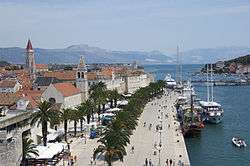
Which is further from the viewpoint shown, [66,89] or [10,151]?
[66,89]

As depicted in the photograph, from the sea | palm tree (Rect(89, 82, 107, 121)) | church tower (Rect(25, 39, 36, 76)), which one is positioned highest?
church tower (Rect(25, 39, 36, 76))

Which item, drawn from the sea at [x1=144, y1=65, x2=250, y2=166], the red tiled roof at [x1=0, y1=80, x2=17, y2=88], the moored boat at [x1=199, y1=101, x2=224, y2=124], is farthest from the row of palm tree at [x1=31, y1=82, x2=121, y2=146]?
the moored boat at [x1=199, y1=101, x2=224, y2=124]

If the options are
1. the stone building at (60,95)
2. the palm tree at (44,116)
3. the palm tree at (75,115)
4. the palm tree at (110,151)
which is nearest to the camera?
the palm tree at (110,151)

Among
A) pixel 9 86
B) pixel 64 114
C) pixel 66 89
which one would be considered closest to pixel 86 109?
pixel 64 114

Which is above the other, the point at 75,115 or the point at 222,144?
the point at 75,115

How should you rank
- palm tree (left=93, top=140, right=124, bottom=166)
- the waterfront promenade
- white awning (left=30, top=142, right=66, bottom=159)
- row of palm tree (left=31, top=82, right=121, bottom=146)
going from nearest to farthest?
1. palm tree (left=93, top=140, right=124, bottom=166)
2. white awning (left=30, top=142, right=66, bottom=159)
3. the waterfront promenade
4. row of palm tree (left=31, top=82, right=121, bottom=146)

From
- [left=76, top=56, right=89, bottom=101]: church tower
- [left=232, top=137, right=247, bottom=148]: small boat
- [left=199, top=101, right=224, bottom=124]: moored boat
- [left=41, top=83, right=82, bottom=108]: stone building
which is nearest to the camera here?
[left=232, top=137, right=247, bottom=148]: small boat

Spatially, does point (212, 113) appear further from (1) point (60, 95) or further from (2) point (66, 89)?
(1) point (60, 95)

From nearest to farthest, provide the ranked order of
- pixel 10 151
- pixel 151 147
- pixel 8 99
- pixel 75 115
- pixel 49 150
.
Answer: pixel 10 151 < pixel 49 150 < pixel 151 147 < pixel 75 115 < pixel 8 99

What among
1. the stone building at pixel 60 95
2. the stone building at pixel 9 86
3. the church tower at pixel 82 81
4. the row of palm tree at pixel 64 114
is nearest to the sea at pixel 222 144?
the row of palm tree at pixel 64 114

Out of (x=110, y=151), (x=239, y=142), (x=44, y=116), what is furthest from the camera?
(x=239, y=142)

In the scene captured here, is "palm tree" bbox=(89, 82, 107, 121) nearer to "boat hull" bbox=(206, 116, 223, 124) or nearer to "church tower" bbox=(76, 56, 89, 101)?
"church tower" bbox=(76, 56, 89, 101)

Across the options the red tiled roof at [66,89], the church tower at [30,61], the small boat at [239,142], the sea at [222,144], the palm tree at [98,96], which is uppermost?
the church tower at [30,61]

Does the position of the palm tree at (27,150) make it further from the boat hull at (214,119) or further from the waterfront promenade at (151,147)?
the boat hull at (214,119)
